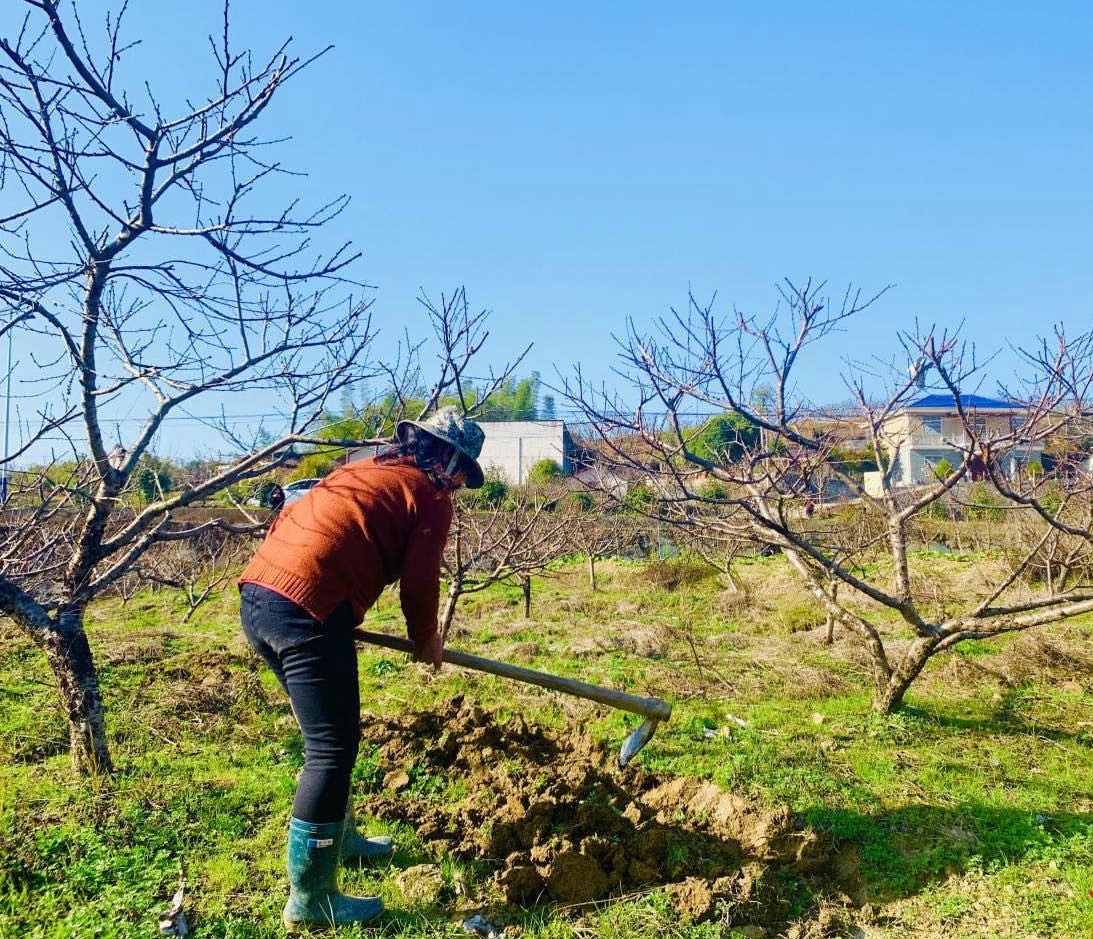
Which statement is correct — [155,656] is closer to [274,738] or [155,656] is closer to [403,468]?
[274,738]

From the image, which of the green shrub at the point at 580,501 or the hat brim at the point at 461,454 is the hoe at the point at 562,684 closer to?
the hat brim at the point at 461,454

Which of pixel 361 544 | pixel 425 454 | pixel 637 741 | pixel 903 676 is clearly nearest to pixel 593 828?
A: pixel 637 741

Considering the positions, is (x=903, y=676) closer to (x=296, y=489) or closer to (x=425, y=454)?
(x=425, y=454)

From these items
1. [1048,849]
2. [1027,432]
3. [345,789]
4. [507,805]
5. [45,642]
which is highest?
[1027,432]

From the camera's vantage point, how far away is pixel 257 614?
275 centimetres

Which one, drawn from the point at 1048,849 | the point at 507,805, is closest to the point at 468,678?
the point at 507,805

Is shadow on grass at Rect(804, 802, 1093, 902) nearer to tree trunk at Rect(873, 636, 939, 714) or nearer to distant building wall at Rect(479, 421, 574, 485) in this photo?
tree trunk at Rect(873, 636, 939, 714)

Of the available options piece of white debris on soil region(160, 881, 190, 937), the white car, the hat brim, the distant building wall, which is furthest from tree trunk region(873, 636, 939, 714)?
the distant building wall

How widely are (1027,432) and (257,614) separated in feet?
13.1

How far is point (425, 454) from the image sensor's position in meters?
3.03

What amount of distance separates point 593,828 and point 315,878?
125 cm

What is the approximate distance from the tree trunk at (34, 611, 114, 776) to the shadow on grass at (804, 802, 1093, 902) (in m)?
3.48

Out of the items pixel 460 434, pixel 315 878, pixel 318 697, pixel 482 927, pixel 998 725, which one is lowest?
pixel 998 725

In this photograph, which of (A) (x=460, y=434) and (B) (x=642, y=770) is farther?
(B) (x=642, y=770)
